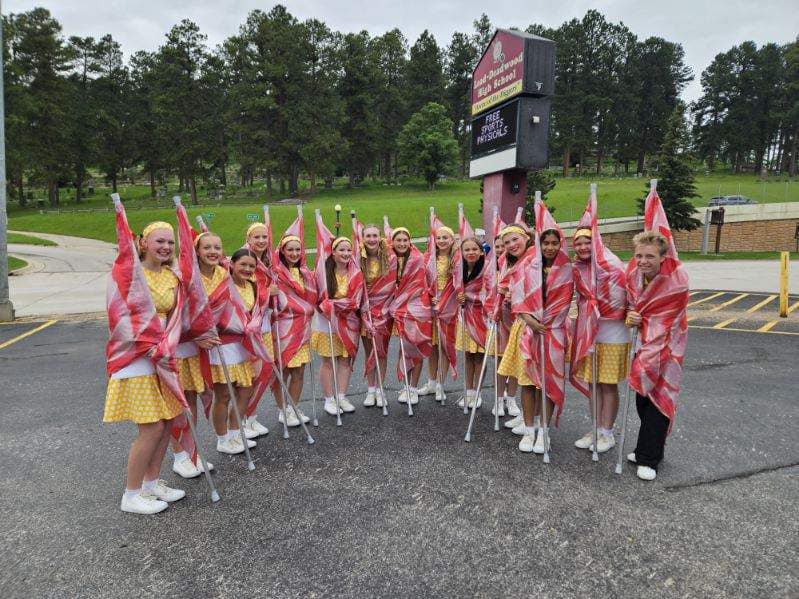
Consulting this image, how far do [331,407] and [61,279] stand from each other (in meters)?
17.5

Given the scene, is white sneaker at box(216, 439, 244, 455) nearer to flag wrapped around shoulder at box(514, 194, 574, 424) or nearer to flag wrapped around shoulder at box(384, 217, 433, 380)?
flag wrapped around shoulder at box(384, 217, 433, 380)

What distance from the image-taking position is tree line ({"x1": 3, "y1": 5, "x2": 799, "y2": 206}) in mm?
49625

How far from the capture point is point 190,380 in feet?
12.8

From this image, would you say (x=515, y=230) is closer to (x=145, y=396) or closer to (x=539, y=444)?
(x=539, y=444)

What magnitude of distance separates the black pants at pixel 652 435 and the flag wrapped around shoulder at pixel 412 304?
231 cm

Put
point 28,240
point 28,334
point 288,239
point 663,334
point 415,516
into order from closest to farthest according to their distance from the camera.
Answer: point 415,516
point 663,334
point 288,239
point 28,334
point 28,240

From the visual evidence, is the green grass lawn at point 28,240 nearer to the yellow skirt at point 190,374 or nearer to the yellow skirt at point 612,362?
the yellow skirt at point 190,374

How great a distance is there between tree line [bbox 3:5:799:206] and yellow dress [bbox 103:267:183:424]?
1347 inches

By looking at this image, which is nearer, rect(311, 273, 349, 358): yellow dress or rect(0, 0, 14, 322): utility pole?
rect(311, 273, 349, 358): yellow dress

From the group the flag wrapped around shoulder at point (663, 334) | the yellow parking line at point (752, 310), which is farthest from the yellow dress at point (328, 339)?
the yellow parking line at point (752, 310)

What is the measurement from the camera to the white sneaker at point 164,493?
364 cm

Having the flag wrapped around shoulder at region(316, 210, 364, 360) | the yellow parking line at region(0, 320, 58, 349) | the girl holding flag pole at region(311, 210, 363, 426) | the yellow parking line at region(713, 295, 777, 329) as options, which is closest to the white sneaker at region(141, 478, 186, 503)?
the girl holding flag pole at region(311, 210, 363, 426)

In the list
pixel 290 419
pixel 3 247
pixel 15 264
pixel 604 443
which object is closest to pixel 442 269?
pixel 290 419

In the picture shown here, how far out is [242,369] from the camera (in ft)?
14.0
